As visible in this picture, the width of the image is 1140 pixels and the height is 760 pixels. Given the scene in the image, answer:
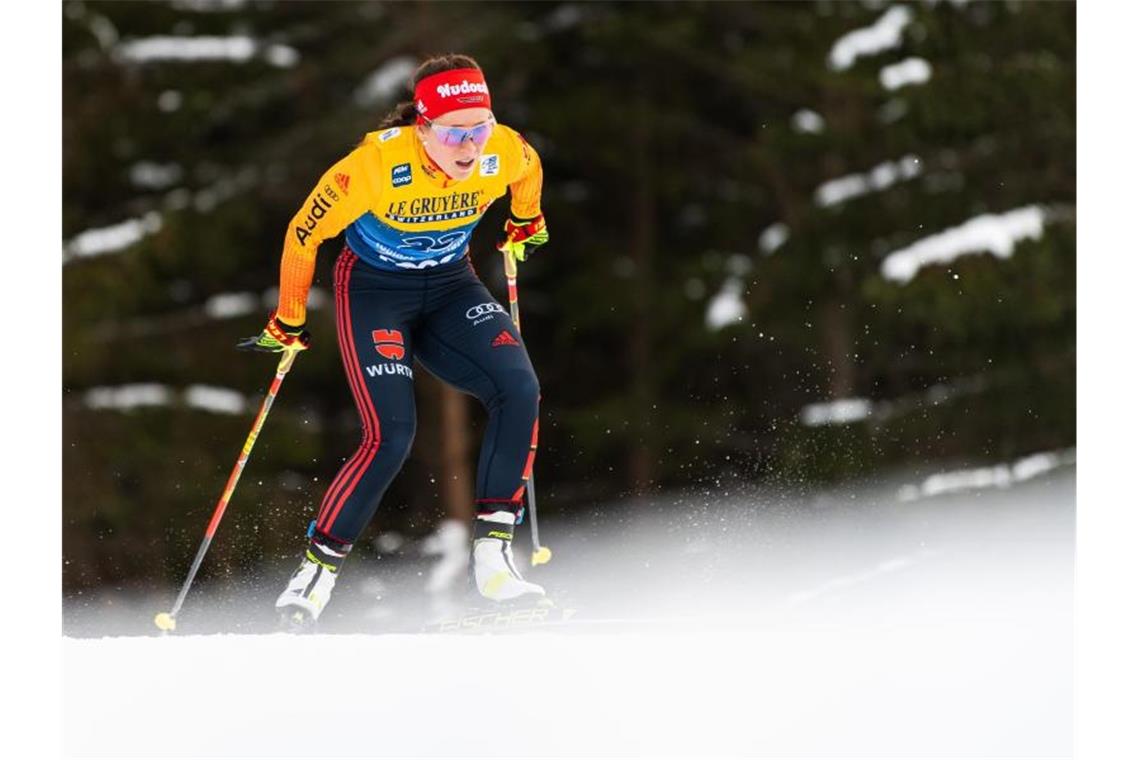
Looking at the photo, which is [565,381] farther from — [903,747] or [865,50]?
[903,747]

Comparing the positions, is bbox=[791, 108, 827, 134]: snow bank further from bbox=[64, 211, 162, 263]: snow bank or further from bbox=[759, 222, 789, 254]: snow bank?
bbox=[64, 211, 162, 263]: snow bank

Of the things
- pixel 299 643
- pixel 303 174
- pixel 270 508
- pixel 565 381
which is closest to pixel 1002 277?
pixel 565 381

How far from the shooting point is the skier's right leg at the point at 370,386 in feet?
16.2

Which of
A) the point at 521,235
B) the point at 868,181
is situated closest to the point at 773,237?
the point at 868,181

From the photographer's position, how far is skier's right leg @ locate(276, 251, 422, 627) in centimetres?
495

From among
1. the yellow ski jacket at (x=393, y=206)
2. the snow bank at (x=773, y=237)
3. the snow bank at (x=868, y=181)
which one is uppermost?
the snow bank at (x=868, y=181)

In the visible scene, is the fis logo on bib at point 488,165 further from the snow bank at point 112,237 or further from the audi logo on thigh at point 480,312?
the snow bank at point 112,237

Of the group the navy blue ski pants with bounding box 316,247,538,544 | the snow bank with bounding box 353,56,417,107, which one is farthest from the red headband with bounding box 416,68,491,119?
the snow bank with bounding box 353,56,417,107

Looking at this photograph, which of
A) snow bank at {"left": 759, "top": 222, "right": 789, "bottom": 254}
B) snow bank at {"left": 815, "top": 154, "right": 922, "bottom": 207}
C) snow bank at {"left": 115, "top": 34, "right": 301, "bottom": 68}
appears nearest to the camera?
snow bank at {"left": 115, "top": 34, "right": 301, "bottom": 68}

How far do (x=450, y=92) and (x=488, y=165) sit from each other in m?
0.31

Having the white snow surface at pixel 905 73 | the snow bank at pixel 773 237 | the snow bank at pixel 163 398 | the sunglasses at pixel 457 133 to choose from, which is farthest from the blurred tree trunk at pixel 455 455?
the sunglasses at pixel 457 133

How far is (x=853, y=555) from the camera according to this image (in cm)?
1002

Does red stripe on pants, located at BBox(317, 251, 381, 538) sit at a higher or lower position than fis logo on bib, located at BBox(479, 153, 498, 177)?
lower

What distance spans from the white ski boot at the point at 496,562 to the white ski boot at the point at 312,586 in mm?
425
